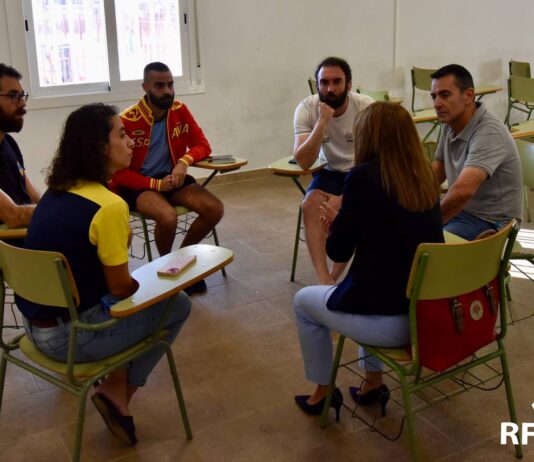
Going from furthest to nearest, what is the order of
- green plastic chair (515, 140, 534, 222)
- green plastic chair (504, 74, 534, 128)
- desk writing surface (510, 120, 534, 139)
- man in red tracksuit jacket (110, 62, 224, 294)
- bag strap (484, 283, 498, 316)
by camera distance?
green plastic chair (504, 74, 534, 128), desk writing surface (510, 120, 534, 139), man in red tracksuit jacket (110, 62, 224, 294), green plastic chair (515, 140, 534, 222), bag strap (484, 283, 498, 316)

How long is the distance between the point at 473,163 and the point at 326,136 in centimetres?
96

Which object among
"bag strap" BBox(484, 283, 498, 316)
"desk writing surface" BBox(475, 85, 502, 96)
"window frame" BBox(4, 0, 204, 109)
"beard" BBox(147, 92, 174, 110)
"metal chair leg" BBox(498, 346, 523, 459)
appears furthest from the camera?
"desk writing surface" BBox(475, 85, 502, 96)

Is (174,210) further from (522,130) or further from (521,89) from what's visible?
(521,89)

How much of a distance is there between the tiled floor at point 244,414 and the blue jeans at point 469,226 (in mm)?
521

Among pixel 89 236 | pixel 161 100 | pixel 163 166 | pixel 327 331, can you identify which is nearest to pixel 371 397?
pixel 327 331

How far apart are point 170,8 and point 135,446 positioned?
4.14 m

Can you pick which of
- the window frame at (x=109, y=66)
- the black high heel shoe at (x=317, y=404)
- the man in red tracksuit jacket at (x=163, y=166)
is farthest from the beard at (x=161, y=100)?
the window frame at (x=109, y=66)

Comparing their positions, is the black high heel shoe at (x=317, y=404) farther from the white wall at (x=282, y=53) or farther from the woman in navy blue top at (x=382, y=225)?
the white wall at (x=282, y=53)

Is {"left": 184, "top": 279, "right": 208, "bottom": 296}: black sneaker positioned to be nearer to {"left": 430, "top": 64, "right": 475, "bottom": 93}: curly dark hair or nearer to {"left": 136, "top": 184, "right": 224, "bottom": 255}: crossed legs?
{"left": 136, "top": 184, "right": 224, "bottom": 255}: crossed legs

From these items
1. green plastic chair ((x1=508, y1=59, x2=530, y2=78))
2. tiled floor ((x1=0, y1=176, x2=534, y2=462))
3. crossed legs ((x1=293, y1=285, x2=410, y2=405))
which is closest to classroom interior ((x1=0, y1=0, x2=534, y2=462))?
tiled floor ((x1=0, y1=176, x2=534, y2=462))

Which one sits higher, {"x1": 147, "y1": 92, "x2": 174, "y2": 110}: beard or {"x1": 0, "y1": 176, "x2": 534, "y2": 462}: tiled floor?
{"x1": 147, "y1": 92, "x2": 174, "y2": 110}: beard

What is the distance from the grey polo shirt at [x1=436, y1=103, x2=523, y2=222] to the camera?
279cm

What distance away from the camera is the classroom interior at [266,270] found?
2.30 metres

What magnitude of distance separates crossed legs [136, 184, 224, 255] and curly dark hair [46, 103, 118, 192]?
4.19 feet
